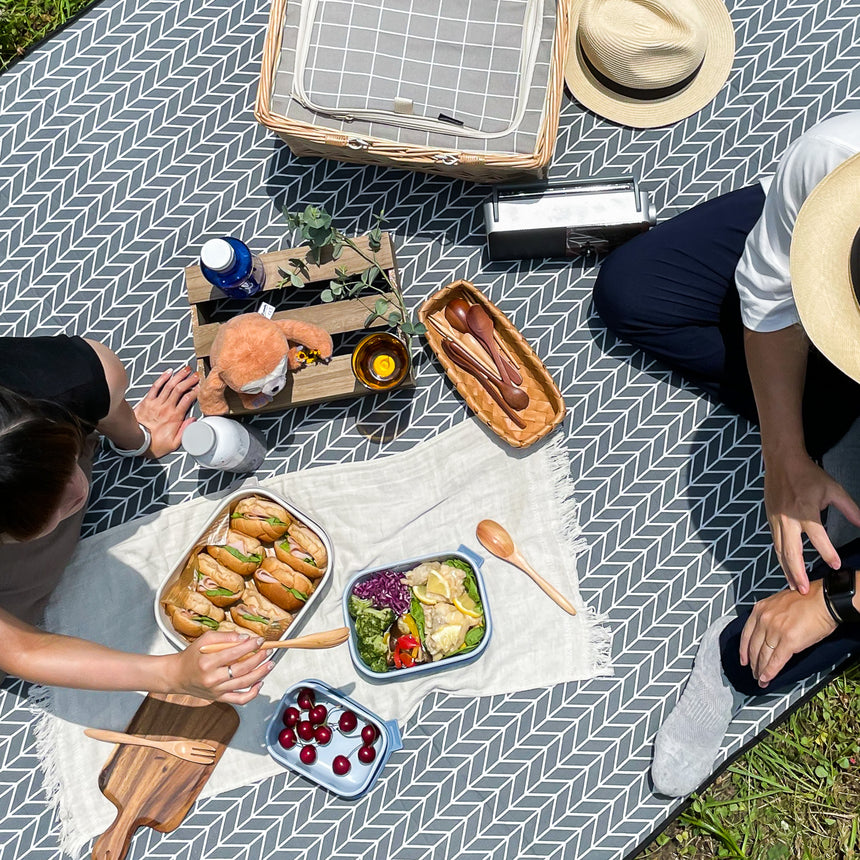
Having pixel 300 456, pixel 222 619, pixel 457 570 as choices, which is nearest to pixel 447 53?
pixel 300 456

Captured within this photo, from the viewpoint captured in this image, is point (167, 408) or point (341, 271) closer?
point (341, 271)

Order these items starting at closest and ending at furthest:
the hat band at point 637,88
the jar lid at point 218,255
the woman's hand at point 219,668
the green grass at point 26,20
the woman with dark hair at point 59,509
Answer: the woman with dark hair at point 59,509 < the woman's hand at point 219,668 < the jar lid at point 218,255 < the hat band at point 637,88 < the green grass at point 26,20

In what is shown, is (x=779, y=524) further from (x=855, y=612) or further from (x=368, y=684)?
(x=368, y=684)

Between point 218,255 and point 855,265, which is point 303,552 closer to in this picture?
point 218,255

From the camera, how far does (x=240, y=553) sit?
5.01ft

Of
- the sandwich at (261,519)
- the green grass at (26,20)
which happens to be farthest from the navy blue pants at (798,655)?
the green grass at (26,20)

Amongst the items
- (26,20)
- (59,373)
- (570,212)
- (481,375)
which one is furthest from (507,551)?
(26,20)

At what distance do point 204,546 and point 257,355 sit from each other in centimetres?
44

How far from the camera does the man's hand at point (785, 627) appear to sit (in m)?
1.41

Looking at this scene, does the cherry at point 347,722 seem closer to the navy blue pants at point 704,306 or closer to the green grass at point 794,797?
the green grass at point 794,797

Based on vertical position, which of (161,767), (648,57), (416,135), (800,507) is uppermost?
(648,57)

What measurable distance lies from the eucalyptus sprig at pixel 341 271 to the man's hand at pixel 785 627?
84 centimetres

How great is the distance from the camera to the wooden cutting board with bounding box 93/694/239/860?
156 centimetres

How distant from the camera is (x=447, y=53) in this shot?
153 cm
